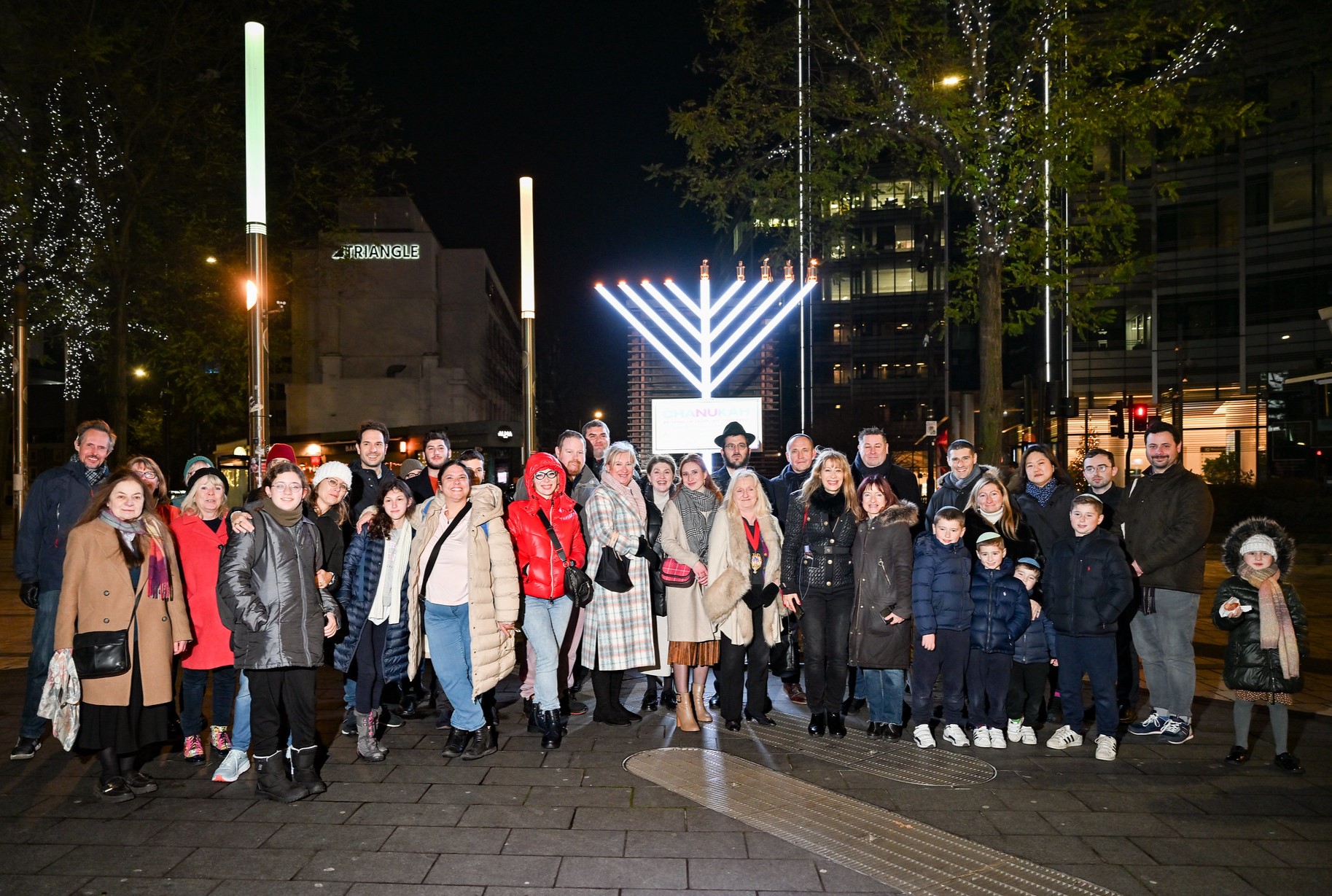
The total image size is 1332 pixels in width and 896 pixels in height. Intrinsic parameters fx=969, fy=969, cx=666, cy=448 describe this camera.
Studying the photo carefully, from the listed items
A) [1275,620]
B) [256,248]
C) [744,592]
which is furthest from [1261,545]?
[256,248]

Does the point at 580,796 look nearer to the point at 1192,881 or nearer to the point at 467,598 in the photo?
the point at 467,598

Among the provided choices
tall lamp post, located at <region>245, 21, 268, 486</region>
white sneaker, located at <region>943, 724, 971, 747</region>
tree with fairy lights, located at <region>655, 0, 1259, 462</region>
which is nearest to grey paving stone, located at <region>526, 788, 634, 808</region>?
white sneaker, located at <region>943, 724, 971, 747</region>

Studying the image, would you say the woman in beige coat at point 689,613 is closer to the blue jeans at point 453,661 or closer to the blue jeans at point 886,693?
the blue jeans at point 886,693

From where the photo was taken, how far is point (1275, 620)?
5.68 meters

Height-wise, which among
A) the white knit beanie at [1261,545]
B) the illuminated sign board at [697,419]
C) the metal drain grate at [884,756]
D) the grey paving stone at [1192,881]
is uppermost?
the illuminated sign board at [697,419]

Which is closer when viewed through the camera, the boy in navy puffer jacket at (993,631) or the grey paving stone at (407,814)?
the grey paving stone at (407,814)

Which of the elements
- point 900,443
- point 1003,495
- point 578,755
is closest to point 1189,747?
point 1003,495

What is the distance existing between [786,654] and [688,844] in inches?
119

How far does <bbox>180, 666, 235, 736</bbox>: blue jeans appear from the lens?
225 inches

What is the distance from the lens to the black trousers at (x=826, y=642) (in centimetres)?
638

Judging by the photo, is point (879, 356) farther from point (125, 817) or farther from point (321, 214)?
point (125, 817)

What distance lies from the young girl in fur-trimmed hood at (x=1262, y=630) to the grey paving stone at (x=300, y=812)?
501 centimetres

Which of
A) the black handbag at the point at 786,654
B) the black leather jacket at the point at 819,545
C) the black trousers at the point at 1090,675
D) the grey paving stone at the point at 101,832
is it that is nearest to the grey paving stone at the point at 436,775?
the grey paving stone at the point at 101,832

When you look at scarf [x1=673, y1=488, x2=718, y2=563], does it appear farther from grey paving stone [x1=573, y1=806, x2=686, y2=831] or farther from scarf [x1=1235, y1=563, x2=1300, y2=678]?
scarf [x1=1235, y1=563, x2=1300, y2=678]
